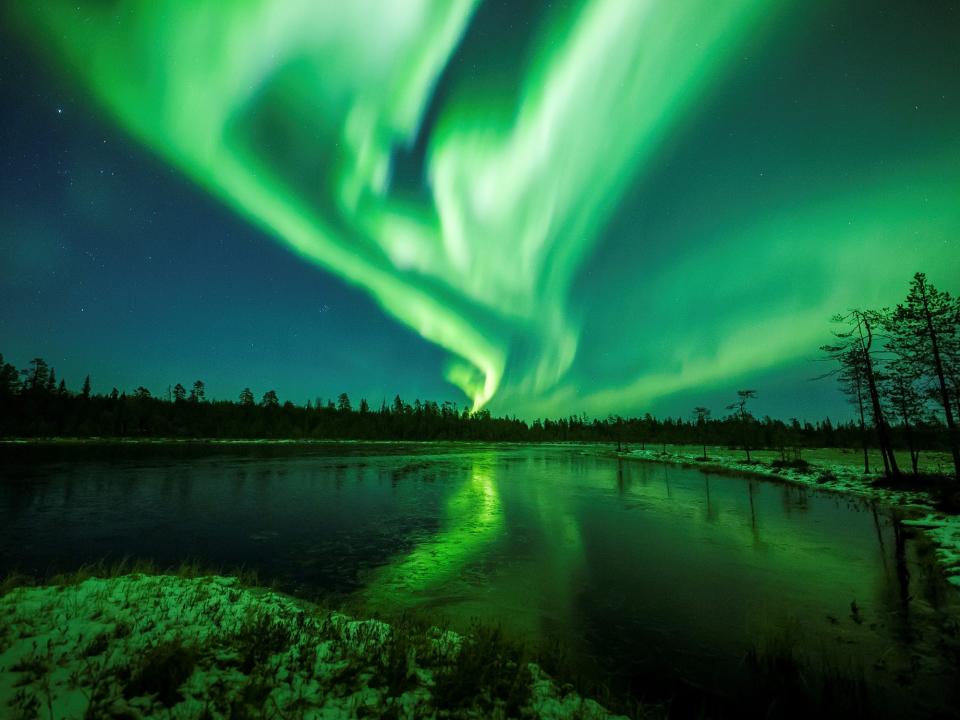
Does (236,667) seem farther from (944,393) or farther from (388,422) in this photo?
(388,422)

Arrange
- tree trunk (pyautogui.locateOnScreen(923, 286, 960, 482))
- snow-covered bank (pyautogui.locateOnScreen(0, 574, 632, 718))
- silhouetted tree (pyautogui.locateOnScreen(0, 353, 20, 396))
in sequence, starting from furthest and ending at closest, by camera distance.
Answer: silhouetted tree (pyautogui.locateOnScreen(0, 353, 20, 396)) < tree trunk (pyautogui.locateOnScreen(923, 286, 960, 482)) < snow-covered bank (pyautogui.locateOnScreen(0, 574, 632, 718))

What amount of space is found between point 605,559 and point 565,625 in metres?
7.23

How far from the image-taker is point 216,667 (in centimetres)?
676

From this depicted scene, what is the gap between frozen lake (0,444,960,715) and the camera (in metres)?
10.1

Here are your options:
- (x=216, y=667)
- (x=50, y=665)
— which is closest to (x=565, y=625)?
(x=216, y=667)

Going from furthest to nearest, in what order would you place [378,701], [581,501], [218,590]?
[581,501], [218,590], [378,701]

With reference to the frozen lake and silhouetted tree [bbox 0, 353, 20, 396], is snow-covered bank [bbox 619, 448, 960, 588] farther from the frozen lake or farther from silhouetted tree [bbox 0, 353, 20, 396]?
silhouetted tree [bbox 0, 353, 20, 396]

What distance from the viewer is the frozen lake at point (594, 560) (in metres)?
10.1

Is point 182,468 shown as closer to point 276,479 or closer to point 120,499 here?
point 276,479

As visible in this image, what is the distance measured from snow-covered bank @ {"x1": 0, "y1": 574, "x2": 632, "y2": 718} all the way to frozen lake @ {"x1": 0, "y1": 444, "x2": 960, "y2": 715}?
3.15 meters

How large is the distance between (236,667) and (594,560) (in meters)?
14.3

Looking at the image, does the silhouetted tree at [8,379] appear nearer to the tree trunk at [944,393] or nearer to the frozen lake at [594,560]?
the frozen lake at [594,560]

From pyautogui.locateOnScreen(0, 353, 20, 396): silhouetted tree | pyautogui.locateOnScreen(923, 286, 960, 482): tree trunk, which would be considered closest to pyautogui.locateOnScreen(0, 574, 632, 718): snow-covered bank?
pyautogui.locateOnScreen(923, 286, 960, 482): tree trunk

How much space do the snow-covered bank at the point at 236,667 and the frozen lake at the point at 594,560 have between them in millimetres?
3153
